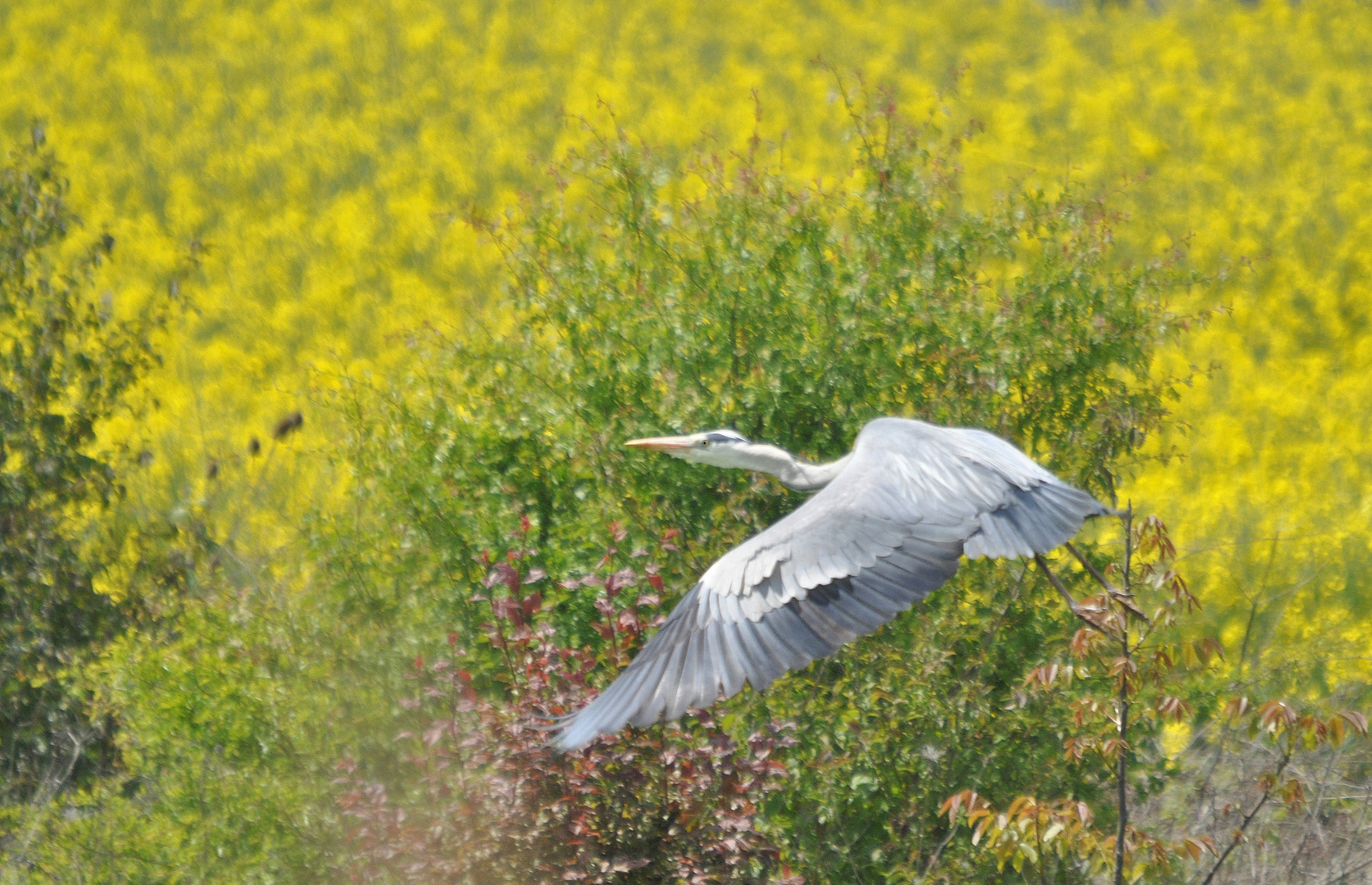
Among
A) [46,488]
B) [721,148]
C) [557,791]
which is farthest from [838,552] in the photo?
[721,148]

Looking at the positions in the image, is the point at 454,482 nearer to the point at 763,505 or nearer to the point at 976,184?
the point at 763,505

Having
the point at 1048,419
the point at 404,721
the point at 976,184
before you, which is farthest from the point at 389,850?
the point at 976,184

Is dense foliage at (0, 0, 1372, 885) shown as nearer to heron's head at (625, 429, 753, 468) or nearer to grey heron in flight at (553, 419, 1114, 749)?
heron's head at (625, 429, 753, 468)

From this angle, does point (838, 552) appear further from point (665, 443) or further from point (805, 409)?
point (805, 409)

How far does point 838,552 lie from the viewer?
3.95 meters

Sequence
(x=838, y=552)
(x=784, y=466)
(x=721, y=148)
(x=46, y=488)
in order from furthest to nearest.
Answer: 1. (x=721, y=148)
2. (x=46, y=488)
3. (x=784, y=466)
4. (x=838, y=552)

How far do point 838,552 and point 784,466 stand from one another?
610 mm

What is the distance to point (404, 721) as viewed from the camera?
4547mm

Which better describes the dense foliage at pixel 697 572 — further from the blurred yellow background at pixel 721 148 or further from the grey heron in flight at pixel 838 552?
the blurred yellow background at pixel 721 148

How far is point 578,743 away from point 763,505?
4.94ft

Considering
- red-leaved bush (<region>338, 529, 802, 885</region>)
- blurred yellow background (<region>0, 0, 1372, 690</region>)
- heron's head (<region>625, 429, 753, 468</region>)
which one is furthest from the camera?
blurred yellow background (<region>0, 0, 1372, 690</region>)

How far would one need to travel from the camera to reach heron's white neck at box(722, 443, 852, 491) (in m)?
4.42

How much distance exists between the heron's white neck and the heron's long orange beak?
15 centimetres

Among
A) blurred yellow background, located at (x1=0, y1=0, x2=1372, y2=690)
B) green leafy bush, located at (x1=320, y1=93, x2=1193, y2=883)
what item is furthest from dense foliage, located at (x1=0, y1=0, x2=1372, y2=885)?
blurred yellow background, located at (x1=0, y1=0, x2=1372, y2=690)
